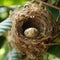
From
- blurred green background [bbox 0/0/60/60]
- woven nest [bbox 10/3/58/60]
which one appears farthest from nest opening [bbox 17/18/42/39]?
blurred green background [bbox 0/0/60/60]

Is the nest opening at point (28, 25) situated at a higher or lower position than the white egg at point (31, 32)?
higher

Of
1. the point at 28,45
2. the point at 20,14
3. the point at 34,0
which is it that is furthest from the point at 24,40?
the point at 34,0

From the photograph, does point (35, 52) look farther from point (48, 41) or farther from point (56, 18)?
point (56, 18)

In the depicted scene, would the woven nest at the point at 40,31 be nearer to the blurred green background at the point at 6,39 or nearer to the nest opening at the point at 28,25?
the nest opening at the point at 28,25

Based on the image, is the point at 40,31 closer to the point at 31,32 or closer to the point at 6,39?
the point at 31,32

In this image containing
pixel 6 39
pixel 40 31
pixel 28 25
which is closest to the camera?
pixel 40 31

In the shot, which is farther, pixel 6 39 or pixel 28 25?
pixel 6 39

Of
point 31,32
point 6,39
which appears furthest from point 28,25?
point 6,39

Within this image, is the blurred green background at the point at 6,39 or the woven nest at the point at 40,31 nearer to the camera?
the woven nest at the point at 40,31

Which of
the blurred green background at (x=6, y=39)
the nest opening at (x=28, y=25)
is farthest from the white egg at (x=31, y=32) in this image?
the blurred green background at (x=6, y=39)
